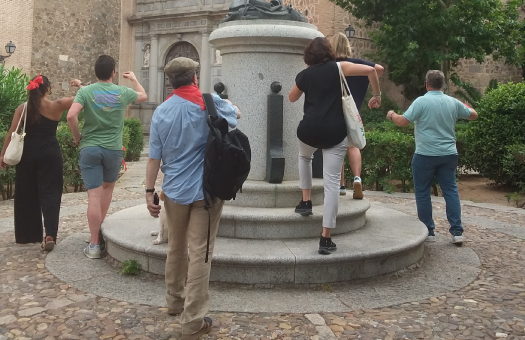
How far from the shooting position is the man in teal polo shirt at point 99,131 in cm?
454

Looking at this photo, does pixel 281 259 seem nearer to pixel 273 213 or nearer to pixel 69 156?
pixel 273 213

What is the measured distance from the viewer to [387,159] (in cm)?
905

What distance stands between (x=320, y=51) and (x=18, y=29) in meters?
23.1

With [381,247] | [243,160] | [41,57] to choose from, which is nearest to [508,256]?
[381,247]

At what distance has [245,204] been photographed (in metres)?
4.97

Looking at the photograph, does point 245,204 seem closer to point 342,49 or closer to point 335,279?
point 335,279

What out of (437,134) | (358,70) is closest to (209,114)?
(358,70)

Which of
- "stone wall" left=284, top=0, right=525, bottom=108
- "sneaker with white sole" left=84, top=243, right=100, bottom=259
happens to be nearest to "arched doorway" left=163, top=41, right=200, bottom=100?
"stone wall" left=284, top=0, right=525, bottom=108

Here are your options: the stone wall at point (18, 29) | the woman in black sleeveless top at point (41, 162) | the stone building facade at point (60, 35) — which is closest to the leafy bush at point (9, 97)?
the woman in black sleeveless top at point (41, 162)

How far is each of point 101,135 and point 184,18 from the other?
1949 cm

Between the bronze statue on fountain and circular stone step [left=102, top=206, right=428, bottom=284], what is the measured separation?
217 cm

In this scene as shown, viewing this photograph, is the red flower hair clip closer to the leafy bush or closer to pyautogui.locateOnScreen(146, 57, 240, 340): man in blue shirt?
pyautogui.locateOnScreen(146, 57, 240, 340): man in blue shirt

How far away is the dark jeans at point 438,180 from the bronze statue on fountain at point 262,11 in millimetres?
1850

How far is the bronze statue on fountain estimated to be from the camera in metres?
5.29
